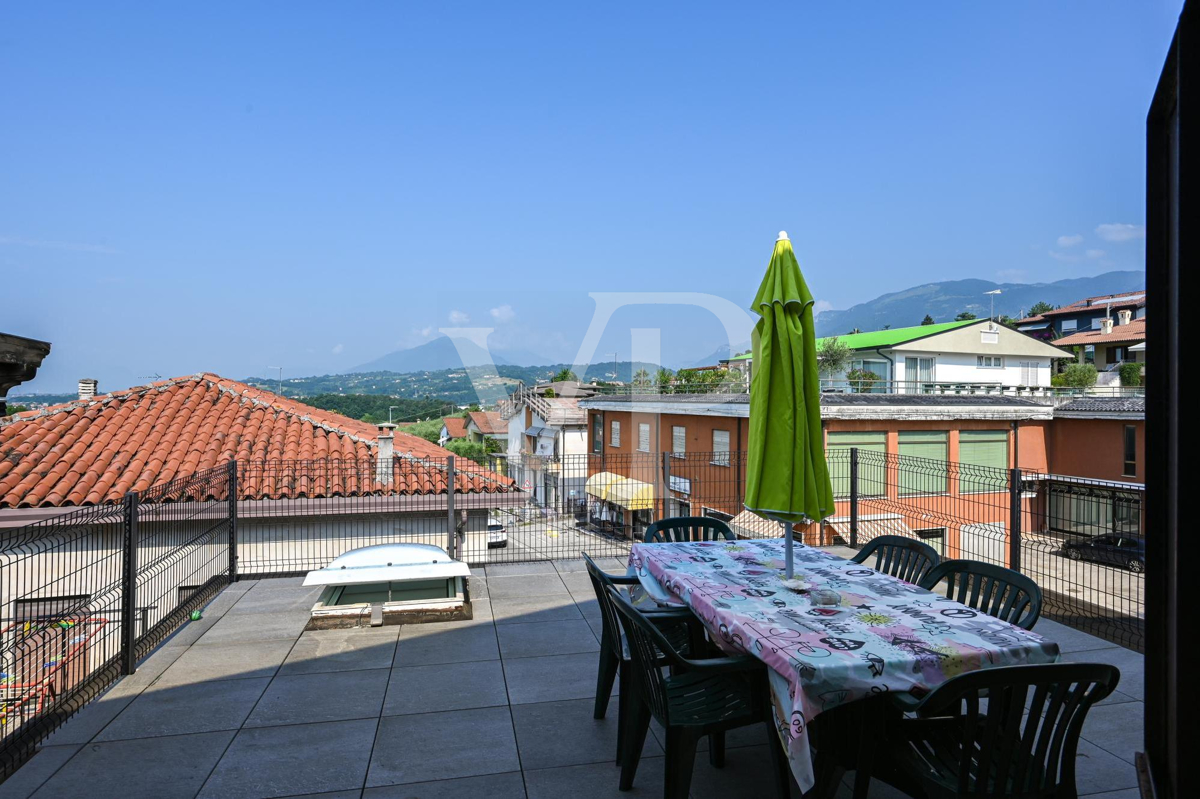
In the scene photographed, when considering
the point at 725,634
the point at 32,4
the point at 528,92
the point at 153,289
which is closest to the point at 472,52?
the point at 528,92

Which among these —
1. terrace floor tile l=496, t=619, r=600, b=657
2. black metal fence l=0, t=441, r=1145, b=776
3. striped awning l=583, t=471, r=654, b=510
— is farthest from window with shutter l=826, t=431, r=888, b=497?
terrace floor tile l=496, t=619, r=600, b=657

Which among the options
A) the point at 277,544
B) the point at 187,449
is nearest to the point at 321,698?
the point at 277,544

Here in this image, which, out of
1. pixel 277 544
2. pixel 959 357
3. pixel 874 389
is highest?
pixel 959 357

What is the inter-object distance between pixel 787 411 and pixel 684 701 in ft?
5.51

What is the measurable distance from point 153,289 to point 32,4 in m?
20.8

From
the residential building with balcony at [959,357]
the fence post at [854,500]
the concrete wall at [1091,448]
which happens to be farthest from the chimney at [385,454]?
the residential building with balcony at [959,357]

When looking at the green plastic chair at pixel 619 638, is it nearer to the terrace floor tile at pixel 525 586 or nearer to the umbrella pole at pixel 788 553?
the umbrella pole at pixel 788 553

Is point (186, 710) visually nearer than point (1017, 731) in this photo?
No

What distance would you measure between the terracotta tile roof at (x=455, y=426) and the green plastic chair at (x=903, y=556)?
5132 centimetres

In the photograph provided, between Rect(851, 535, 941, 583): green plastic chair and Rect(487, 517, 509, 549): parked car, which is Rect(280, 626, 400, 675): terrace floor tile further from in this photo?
Rect(487, 517, 509, 549): parked car

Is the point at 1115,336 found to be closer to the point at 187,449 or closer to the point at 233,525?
the point at 187,449

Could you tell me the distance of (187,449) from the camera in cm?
1052

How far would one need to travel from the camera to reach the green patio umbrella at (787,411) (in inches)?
156

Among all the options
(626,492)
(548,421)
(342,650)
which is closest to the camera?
(342,650)
